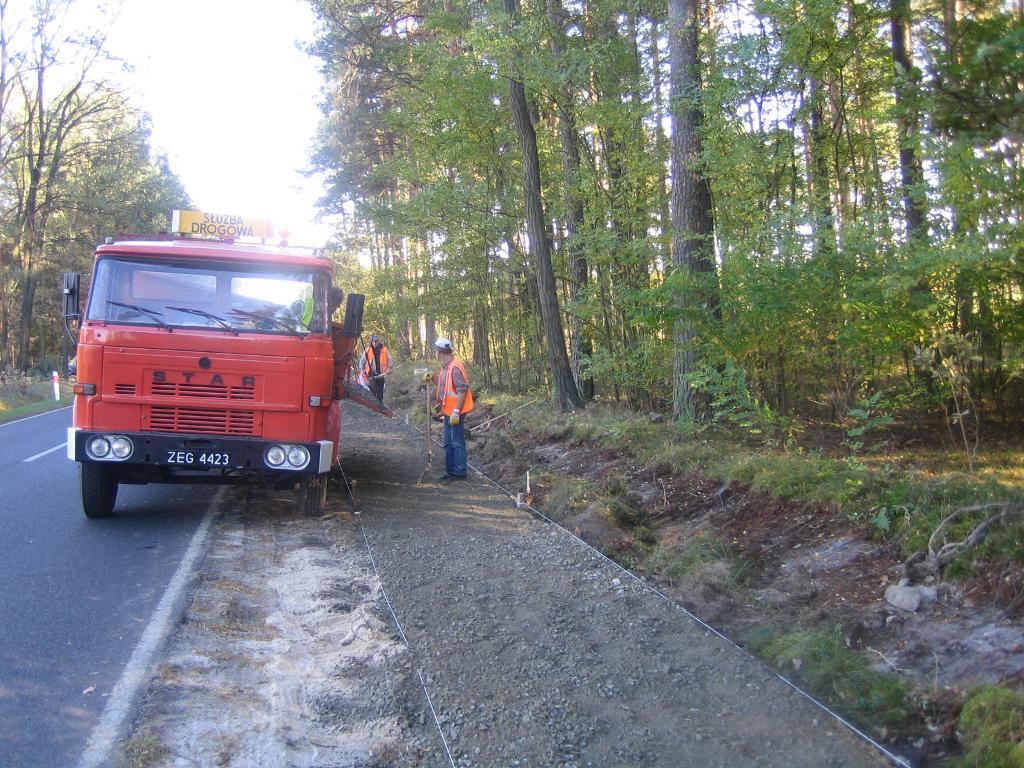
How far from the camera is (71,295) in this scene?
7.57m

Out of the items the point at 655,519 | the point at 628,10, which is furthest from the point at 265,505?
the point at 628,10

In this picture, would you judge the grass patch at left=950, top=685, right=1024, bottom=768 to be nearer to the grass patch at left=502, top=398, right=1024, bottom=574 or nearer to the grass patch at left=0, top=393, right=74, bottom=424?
the grass patch at left=502, top=398, right=1024, bottom=574

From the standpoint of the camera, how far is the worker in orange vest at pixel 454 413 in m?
10.2

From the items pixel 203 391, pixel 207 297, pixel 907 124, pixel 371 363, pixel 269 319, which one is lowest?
pixel 203 391

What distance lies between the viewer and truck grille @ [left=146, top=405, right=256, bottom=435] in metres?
7.20

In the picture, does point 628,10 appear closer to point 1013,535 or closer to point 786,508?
point 786,508

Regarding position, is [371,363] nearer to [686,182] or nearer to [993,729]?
[686,182]

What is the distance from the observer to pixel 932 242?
6742 millimetres

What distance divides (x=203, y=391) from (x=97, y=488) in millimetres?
1507

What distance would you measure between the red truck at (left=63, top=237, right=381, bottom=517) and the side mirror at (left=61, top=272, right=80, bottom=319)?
1 centimetres

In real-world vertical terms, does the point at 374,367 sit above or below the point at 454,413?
above

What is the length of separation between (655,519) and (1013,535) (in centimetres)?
345

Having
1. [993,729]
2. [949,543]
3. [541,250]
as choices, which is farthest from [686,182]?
[993,729]

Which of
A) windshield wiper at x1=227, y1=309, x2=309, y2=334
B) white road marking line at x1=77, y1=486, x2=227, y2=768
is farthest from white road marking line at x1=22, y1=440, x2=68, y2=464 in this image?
white road marking line at x1=77, y1=486, x2=227, y2=768
